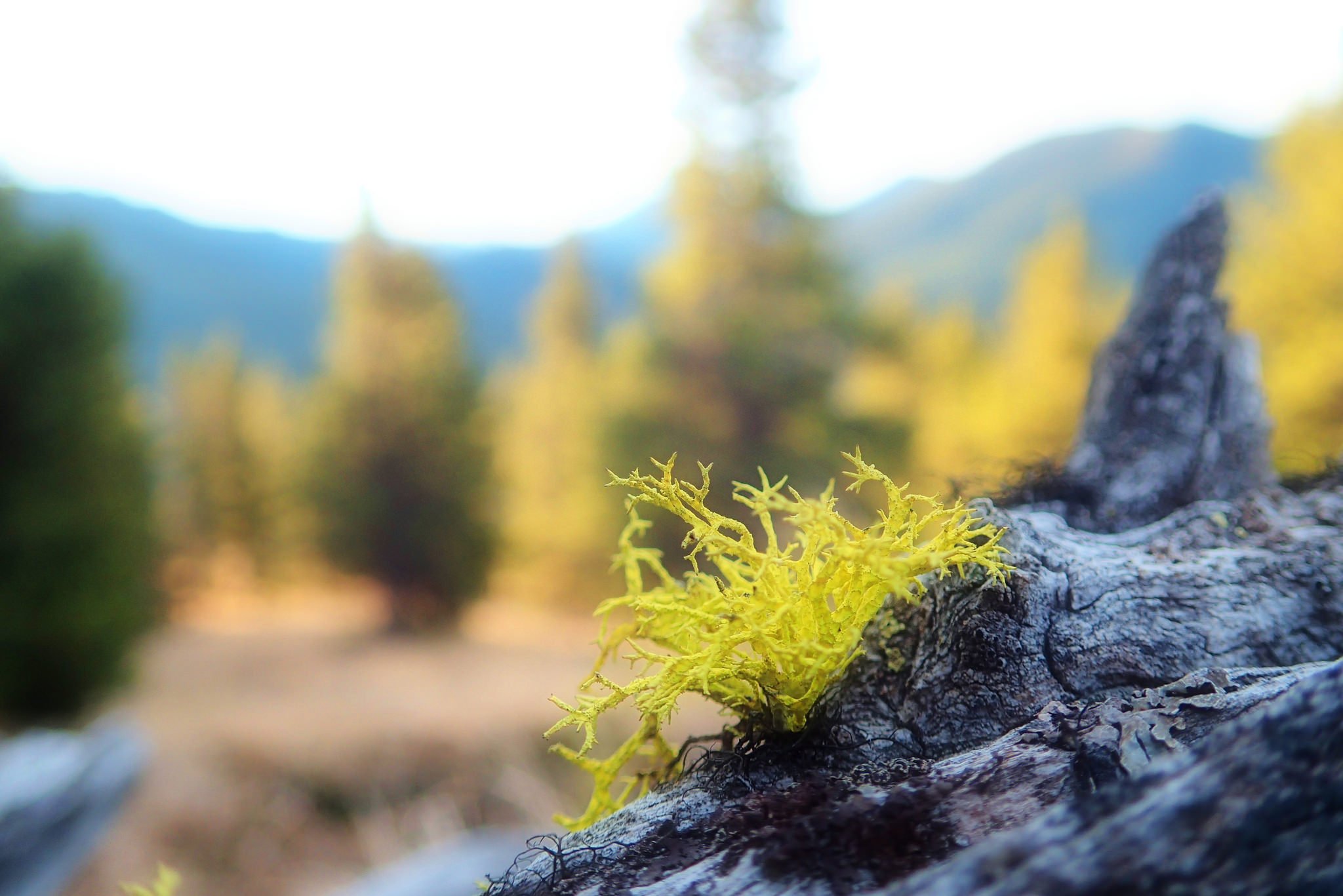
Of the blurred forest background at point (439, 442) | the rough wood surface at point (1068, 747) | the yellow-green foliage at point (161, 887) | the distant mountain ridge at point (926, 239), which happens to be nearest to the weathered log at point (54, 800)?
the blurred forest background at point (439, 442)

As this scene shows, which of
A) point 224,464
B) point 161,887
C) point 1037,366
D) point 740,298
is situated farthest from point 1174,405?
point 224,464

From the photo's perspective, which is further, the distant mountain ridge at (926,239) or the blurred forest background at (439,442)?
the distant mountain ridge at (926,239)

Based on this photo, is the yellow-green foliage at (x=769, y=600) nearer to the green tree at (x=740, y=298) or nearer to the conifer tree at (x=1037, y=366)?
the conifer tree at (x=1037, y=366)

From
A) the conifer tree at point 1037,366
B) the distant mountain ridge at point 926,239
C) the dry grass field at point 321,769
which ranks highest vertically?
the distant mountain ridge at point 926,239

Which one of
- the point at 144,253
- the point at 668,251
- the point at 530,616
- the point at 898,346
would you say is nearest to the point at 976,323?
the point at 898,346

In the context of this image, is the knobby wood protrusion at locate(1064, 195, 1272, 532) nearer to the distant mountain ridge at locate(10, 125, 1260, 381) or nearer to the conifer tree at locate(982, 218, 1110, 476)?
the conifer tree at locate(982, 218, 1110, 476)

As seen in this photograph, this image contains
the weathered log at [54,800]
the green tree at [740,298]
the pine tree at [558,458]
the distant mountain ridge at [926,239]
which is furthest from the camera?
the distant mountain ridge at [926,239]

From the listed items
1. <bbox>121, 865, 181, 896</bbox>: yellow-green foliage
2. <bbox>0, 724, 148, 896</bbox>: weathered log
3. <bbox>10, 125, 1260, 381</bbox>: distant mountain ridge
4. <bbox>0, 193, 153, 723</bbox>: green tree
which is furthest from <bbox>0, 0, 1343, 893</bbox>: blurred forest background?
<bbox>10, 125, 1260, 381</bbox>: distant mountain ridge
